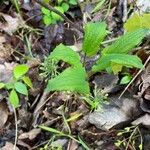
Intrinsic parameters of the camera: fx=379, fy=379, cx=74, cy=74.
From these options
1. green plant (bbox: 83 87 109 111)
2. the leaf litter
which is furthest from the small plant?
green plant (bbox: 83 87 109 111)

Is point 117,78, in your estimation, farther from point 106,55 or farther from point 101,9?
point 101,9

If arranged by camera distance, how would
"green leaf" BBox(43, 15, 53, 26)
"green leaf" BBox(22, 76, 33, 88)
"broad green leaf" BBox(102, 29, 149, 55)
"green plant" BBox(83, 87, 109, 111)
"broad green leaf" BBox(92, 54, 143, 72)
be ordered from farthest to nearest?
"green leaf" BBox(43, 15, 53, 26)
"green leaf" BBox(22, 76, 33, 88)
"green plant" BBox(83, 87, 109, 111)
"broad green leaf" BBox(102, 29, 149, 55)
"broad green leaf" BBox(92, 54, 143, 72)

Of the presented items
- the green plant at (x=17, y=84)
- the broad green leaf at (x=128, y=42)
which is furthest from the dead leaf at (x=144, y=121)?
the green plant at (x=17, y=84)

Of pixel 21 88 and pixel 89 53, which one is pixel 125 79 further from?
pixel 21 88

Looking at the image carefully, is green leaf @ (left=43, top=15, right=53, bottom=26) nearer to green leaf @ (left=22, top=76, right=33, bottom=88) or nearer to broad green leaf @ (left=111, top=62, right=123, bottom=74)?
green leaf @ (left=22, top=76, right=33, bottom=88)

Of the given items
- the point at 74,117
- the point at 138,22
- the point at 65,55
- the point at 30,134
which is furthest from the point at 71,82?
the point at 138,22

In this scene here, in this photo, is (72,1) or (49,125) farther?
(72,1)

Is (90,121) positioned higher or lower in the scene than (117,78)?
lower

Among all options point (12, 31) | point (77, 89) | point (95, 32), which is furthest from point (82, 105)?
point (12, 31)
